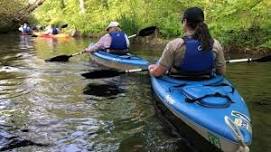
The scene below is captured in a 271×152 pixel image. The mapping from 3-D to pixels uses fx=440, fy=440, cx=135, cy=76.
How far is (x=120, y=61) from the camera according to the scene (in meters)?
10.0

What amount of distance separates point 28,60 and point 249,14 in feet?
23.8

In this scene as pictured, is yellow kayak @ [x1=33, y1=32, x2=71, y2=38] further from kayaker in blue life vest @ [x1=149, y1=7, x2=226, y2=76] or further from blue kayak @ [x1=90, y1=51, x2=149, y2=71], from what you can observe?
kayaker in blue life vest @ [x1=149, y1=7, x2=226, y2=76]

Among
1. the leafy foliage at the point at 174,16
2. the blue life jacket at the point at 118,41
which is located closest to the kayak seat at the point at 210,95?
the blue life jacket at the point at 118,41

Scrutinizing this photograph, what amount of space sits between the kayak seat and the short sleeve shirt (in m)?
→ 0.42

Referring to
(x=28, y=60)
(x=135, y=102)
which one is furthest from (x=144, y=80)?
(x=28, y=60)

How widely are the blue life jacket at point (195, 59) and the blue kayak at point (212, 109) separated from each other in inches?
6.1

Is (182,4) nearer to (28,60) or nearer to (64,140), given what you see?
(28,60)

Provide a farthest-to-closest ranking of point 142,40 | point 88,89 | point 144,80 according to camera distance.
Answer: point 142,40 < point 144,80 < point 88,89

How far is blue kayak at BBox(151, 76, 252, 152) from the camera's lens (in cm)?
446

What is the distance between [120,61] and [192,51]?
14.5 ft

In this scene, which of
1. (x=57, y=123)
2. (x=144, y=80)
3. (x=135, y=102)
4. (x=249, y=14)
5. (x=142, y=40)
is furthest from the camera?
(x=142, y=40)

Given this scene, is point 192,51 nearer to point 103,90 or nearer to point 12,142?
point 12,142

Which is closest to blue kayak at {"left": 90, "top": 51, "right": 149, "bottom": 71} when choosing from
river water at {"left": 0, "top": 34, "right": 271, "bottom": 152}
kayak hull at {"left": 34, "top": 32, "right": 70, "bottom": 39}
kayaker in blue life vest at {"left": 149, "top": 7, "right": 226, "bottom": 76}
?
river water at {"left": 0, "top": 34, "right": 271, "bottom": 152}

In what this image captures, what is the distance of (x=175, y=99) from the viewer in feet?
18.2
